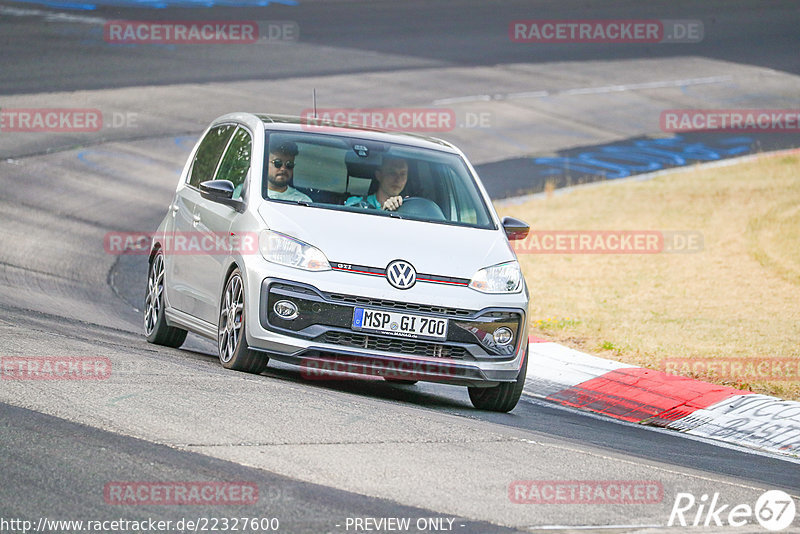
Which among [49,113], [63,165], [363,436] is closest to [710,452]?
[363,436]

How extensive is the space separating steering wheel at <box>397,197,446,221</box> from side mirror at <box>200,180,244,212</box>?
1.13 meters

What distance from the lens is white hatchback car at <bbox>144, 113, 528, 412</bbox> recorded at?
26.3ft

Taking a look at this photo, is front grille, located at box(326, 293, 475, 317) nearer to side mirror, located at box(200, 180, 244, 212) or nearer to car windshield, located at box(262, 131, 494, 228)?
car windshield, located at box(262, 131, 494, 228)

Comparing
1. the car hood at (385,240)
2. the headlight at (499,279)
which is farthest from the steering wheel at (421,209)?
the headlight at (499,279)

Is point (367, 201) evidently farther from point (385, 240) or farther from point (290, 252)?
point (290, 252)

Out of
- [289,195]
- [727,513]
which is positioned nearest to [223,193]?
[289,195]

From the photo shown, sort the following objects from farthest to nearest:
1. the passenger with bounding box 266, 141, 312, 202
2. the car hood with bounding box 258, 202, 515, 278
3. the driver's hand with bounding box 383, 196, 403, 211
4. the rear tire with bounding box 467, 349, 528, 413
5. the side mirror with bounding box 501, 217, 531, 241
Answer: the side mirror with bounding box 501, 217, 531, 241
the driver's hand with bounding box 383, 196, 403, 211
the passenger with bounding box 266, 141, 312, 202
the rear tire with bounding box 467, 349, 528, 413
the car hood with bounding box 258, 202, 515, 278

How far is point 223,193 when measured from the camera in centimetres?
873

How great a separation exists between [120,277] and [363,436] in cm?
805

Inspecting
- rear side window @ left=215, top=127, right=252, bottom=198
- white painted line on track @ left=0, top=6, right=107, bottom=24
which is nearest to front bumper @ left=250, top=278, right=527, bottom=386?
rear side window @ left=215, top=127, right=252, bottom=198

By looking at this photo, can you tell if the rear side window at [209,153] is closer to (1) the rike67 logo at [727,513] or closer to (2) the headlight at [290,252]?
(2) the headlight at [290,252]

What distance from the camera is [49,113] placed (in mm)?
21594

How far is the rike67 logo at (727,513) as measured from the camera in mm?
5906

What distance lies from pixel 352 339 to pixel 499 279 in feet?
3.57
